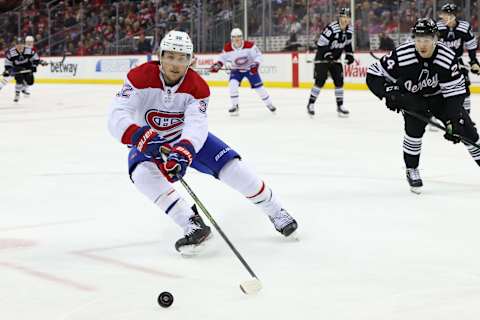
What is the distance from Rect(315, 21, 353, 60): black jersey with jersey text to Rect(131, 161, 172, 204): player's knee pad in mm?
7824

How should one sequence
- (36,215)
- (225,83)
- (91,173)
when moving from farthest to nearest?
1. (225,83)
2. (91,173)
3. (36,215)

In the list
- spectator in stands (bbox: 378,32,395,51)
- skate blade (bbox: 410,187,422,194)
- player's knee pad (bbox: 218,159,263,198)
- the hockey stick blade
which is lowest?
skate blade (bbox: 410,187,422,194)

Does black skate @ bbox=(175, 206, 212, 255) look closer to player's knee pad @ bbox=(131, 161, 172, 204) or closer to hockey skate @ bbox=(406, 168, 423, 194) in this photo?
player's knee pad @ bbox=(131, 161, 172, 204)

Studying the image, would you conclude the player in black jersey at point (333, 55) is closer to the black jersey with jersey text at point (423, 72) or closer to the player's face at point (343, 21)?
the player's face at point (343, 21)

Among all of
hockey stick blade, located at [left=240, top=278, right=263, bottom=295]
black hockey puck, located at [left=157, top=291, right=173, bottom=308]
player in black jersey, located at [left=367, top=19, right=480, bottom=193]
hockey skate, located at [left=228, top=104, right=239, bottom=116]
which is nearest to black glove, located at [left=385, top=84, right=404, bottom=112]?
player in black jersey, located at [left=367, top=19, right=480, bottom=193]

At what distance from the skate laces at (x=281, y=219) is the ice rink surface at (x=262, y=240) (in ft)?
0.26

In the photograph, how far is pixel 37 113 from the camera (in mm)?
13094

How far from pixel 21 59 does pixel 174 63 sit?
41.5 ft

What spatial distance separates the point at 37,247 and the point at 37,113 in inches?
364

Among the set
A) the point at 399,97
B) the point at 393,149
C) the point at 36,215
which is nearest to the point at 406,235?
the point at 399,97

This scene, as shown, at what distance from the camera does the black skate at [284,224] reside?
167 inches

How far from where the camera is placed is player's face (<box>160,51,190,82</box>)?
3.92m

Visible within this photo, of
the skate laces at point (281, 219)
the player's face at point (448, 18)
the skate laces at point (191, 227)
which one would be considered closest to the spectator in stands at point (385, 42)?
the player's face at point (448, 18)

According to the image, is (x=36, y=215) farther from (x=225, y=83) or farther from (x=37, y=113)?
(x=225, y=83)
